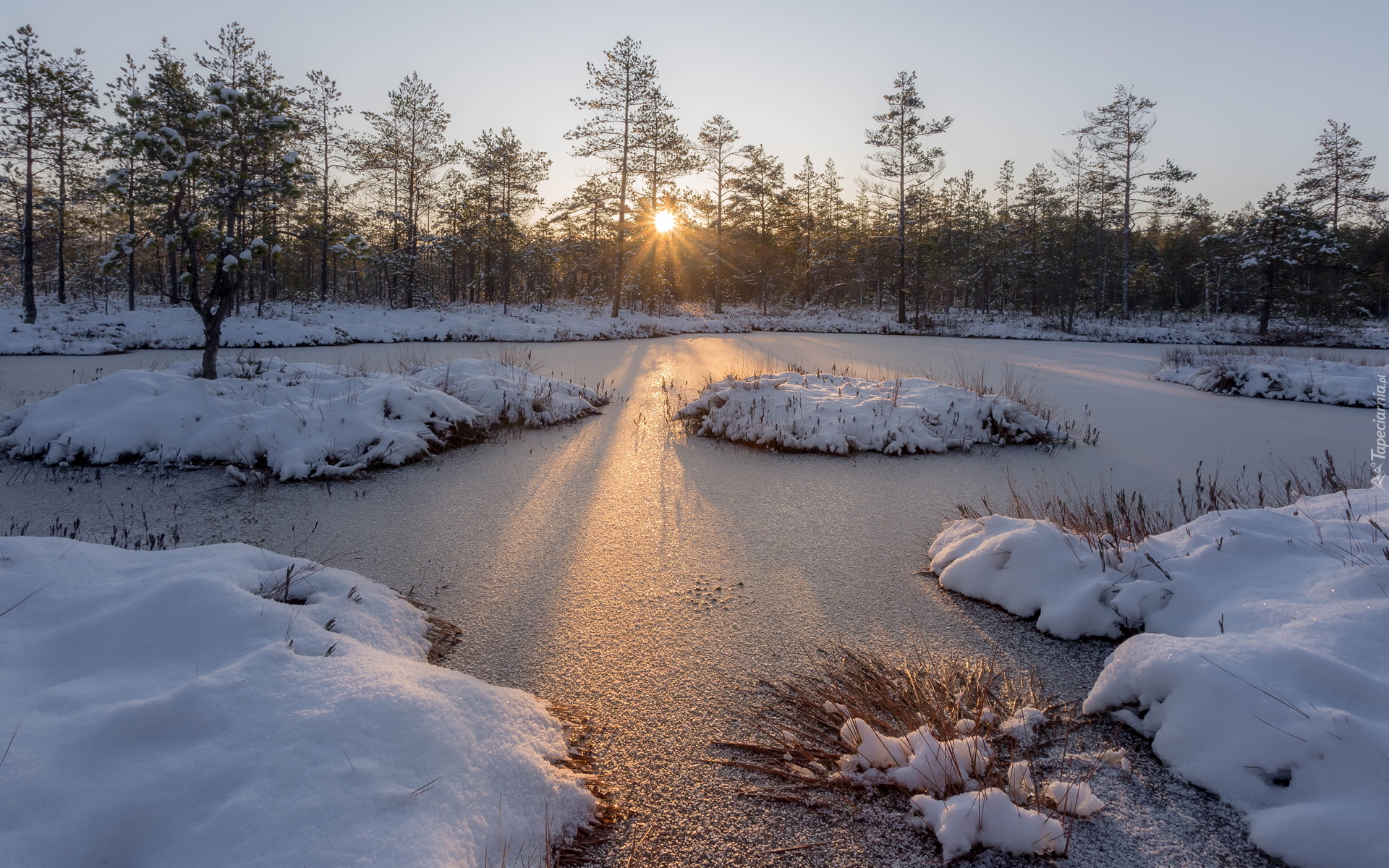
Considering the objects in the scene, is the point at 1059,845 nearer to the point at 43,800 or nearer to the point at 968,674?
the point at 968,674

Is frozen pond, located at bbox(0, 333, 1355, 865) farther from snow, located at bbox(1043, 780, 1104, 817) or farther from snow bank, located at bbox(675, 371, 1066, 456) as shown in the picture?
snow bank, located at bbox(675, 371, 1066, 456)

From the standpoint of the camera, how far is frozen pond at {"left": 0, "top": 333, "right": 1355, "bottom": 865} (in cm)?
172

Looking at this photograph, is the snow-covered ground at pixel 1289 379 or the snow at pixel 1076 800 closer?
the snow at pixel 1076 800

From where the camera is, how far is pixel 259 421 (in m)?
5.16

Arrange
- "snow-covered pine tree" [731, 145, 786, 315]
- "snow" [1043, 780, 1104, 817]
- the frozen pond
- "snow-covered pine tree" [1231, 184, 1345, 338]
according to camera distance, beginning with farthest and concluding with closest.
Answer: "snow-covered pine tree" [731, 145, 786, 315] → "snow-covered pine tree" [1231, 184, 1345, 338] → the frozen pond → "snow" [1043, 780, 1104, 817]

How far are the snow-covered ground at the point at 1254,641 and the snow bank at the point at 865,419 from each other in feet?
8.82

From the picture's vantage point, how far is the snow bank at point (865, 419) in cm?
580

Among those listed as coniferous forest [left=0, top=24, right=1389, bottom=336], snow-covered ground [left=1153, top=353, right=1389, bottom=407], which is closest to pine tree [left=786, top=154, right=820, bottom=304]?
coniferous forest [left=0, top=24, right=1389, bottom=336]

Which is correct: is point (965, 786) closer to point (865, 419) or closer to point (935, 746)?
point (935, 746)

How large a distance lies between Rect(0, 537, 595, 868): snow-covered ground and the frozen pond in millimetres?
344

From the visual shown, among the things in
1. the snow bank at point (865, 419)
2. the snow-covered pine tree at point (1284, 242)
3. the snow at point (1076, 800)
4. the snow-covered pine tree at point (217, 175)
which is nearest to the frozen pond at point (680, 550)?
the snow at point (1076, 800)

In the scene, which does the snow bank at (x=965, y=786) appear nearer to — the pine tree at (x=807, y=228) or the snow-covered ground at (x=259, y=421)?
the snow-covered ground at (x=259, y=421)

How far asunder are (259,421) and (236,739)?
4694mm

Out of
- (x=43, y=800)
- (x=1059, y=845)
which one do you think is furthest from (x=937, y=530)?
(x=43, y=800)
